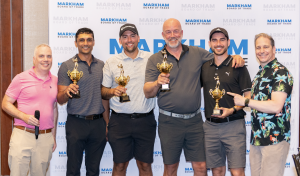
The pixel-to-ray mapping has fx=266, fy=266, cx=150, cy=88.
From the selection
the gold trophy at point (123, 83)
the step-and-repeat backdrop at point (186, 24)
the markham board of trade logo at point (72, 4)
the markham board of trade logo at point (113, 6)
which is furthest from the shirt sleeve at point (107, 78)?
the markham board of trade logo at point (72, 4)

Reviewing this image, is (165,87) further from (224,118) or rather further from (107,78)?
(107,78)

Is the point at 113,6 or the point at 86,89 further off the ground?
the point at 113,6

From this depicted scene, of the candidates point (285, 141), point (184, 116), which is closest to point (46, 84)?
point (184, 116)

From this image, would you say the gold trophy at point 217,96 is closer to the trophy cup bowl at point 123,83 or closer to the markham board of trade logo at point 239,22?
the trophy cup bowl at point 123,83

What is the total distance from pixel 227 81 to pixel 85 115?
2.00 metres

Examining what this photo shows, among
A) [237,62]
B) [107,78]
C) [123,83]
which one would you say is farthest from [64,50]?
[237,62]

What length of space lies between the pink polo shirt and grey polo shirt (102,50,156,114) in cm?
83

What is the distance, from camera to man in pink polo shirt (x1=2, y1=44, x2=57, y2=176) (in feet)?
11.0

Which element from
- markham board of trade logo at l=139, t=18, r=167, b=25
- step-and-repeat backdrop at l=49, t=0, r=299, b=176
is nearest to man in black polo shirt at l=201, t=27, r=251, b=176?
step-and-repeat backdrop at l=49, t=0, r=299, b=176

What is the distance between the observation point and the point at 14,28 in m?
4.78

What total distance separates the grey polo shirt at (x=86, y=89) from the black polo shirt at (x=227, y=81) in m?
1.53

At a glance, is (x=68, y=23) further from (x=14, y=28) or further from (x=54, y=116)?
(x=54, y=116)

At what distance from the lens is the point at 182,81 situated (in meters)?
3.51

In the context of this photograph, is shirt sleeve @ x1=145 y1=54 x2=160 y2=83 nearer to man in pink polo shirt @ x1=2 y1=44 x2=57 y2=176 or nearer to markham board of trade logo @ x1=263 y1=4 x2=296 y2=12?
man in pink polo shirt @ x1=2 y1=44 x2=57 y2=176
